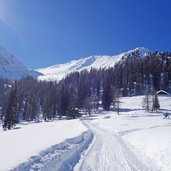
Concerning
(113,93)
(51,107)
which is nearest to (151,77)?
(113,93)

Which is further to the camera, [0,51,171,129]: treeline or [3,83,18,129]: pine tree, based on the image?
[0,51,171,129]: treeline

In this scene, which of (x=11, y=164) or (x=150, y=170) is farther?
(x=150, y=170)

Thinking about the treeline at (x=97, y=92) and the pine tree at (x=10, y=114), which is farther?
the treeline at (x=97, y=92)

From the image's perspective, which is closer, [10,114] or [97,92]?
[10,114]

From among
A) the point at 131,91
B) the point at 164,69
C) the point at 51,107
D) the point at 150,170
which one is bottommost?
the point at 150,170

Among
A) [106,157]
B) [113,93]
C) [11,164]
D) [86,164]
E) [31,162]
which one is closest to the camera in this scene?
[11,164]

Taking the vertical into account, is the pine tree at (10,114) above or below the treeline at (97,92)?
below

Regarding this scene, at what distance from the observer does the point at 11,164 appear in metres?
11.7

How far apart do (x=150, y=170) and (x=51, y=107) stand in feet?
320

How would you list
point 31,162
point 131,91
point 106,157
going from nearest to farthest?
1. point 31,162
2. point 106,157
3. point 131,91

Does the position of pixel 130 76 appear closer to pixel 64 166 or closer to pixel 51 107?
pixel 51 107

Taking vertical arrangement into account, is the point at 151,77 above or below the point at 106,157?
above

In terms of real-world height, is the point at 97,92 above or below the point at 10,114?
above

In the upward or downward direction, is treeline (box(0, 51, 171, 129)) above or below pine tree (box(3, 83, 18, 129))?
above
